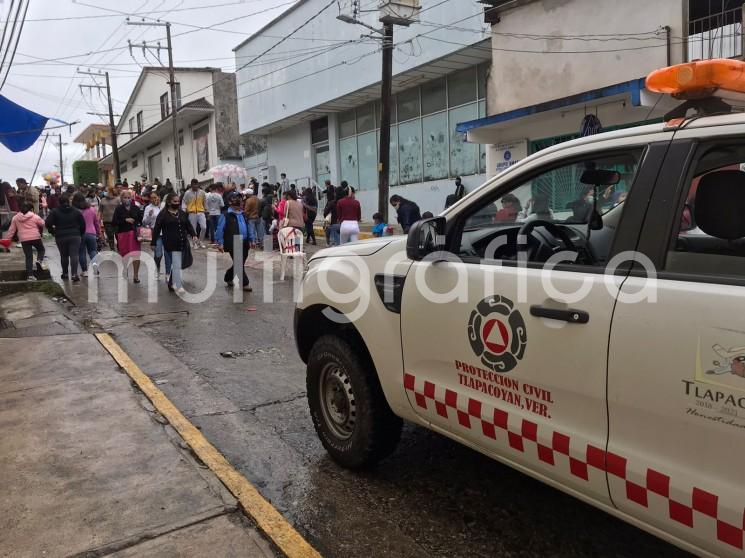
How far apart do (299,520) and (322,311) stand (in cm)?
120

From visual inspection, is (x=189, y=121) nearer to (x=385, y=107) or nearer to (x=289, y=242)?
(x=385, y=107)

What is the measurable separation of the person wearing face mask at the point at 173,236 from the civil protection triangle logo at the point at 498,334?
852cm

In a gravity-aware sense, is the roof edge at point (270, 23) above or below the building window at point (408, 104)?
above

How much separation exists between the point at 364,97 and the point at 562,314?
19683mm

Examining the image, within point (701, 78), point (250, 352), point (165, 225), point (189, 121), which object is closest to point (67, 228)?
point (165, 225)

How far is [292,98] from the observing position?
23891 mm

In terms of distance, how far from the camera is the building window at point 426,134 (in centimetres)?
1744

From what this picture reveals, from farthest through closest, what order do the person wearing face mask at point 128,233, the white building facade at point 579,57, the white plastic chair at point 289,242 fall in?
the white plastic chair at point 289,242 < the person wearing face mask at point 128,233 < the white building facade at point 579,57

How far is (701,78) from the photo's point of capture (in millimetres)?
2256

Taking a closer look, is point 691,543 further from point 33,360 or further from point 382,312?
point 33,360

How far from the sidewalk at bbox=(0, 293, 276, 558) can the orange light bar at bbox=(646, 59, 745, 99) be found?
2578 millimetres

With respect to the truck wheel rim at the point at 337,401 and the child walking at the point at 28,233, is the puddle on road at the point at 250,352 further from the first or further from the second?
the child walking at the point at 28,233

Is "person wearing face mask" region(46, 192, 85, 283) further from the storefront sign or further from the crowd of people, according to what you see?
the storefront sign

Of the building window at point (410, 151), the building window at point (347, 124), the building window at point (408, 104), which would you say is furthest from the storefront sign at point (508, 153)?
the building window at point (347, 124)
